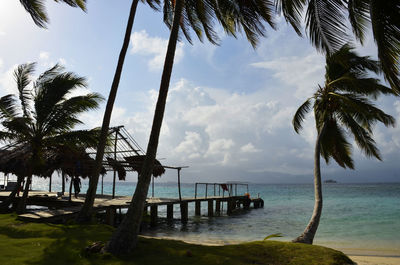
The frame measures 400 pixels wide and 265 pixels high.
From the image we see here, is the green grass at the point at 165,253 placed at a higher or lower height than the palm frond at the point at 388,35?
lower

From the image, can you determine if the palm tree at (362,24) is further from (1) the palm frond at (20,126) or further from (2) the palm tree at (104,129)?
(1) the palm frond at (20,126)

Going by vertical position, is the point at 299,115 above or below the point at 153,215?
above

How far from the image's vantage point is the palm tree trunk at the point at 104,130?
Result: 30.2 feet

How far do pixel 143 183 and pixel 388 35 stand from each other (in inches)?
195

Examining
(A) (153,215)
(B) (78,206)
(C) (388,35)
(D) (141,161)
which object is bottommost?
(A) (153,215)

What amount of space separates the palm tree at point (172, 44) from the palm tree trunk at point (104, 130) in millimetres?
2073

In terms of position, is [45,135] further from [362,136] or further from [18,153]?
[362,136]

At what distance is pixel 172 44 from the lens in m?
6.64

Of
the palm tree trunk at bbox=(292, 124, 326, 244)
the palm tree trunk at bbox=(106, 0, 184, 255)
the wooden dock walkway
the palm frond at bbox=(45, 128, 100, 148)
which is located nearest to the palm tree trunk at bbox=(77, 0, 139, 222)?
the wooden dock walkway

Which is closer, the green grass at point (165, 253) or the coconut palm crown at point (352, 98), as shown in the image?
the green grass at point (165, 253)

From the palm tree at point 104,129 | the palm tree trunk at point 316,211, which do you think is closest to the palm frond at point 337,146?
the palm tree trunk at point 316,211

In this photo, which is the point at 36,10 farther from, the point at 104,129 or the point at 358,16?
the point at 358,16

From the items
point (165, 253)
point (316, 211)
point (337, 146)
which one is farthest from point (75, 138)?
point (337, 146)

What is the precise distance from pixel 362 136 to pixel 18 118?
13.3 metres
